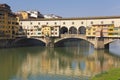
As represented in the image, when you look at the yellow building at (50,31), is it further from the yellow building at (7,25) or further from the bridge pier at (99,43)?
the bridge pier at (99,43)

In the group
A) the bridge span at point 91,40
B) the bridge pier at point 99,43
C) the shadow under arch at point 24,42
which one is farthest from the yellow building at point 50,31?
the bridge pier at point 99,43

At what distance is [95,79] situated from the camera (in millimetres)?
17969

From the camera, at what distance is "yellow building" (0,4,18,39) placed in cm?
5422

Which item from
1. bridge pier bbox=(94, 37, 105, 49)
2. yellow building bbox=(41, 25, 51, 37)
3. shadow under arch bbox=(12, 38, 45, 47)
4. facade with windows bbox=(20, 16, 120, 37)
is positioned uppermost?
facade with windows bbox=(20, 16, 120, 37)

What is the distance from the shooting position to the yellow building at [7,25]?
5422cm

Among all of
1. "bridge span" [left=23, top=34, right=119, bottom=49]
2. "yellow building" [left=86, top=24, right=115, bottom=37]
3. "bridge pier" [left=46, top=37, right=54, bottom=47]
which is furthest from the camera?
"bridge pier" [left=46, top=37, right=54, bottom=47]

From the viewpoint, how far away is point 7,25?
56062 millimetres

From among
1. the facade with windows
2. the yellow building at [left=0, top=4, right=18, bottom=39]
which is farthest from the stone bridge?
the yellow building at [left=0, top=4, right=18, bottom=39]

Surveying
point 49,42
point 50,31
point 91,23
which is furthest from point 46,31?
point 91,23

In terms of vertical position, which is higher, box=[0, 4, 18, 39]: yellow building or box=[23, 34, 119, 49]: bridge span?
box=[0, 4, 18, 39]: yellow building

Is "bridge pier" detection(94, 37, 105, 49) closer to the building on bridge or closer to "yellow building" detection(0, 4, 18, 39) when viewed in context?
the building on bridge

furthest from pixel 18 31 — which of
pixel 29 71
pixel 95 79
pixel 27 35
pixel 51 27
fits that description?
pixel 95 79

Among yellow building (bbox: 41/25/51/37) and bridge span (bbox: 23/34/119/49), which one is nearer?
bridge span (bbox: 23/34/119/49)

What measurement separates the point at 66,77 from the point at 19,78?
3.45m
